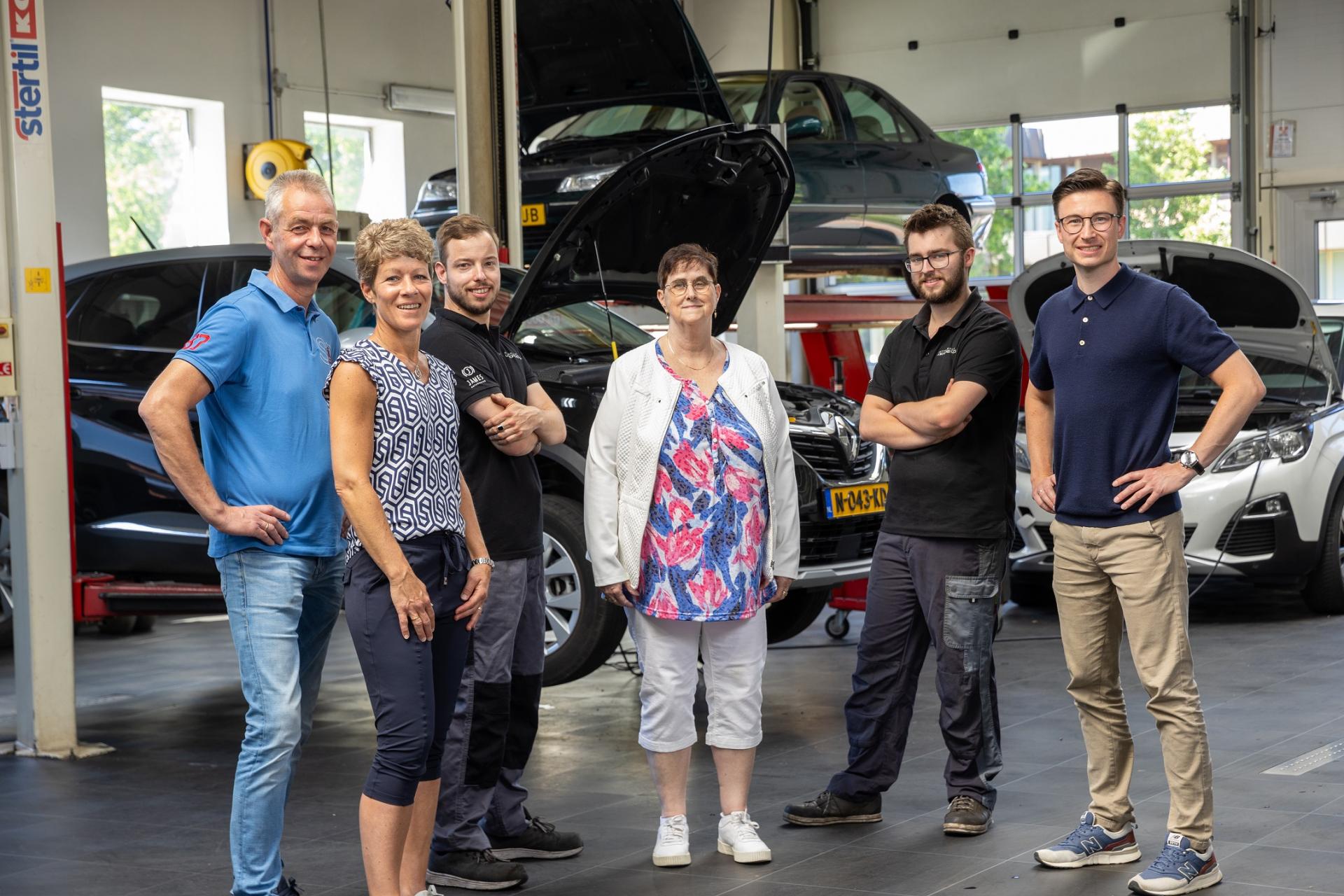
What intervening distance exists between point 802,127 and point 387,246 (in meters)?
7.31

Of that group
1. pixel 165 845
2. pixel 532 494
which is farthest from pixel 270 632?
pixel 165 845

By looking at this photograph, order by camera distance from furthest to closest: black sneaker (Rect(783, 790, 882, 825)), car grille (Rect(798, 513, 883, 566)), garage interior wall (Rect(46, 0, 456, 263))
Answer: garage interior wall (Rect(46, 0, 456, 263)), car grille (Rect(798, 513, 883, 566)), black sneaker (Rect(783, 790, 882, 825))

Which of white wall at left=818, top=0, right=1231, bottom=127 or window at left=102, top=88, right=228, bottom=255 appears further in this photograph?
white wall at left=818, top=0, right=1231, bottom=127

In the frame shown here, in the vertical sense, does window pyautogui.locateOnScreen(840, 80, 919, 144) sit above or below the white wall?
below

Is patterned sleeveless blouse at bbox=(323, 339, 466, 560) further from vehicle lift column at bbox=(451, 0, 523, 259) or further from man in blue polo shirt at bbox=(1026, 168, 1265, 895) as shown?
vehicle lift column at bbox=(451, 0, 523, 259)

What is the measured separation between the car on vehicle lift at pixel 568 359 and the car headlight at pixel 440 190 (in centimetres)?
344

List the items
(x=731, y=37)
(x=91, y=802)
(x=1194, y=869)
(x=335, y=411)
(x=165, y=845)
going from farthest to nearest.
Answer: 1. (x=731, y=37)
2. (x=91, y=802)
3. (x=165, y=845)
4. (x=1194, y=869)
5. (x=335, y=411)

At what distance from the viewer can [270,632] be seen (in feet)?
11.1

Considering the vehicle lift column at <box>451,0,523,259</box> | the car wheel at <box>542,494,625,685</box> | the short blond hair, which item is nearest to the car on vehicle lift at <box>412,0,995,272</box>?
the vehicle lift column at <box>451,0,523,259</box>

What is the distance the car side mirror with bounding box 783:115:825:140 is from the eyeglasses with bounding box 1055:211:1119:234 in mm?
6508

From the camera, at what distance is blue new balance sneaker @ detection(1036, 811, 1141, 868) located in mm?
3889

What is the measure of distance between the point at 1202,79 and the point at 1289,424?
9764mm

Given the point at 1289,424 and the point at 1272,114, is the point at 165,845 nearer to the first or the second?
the point at 1289,424

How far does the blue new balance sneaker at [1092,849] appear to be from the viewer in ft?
12.8
